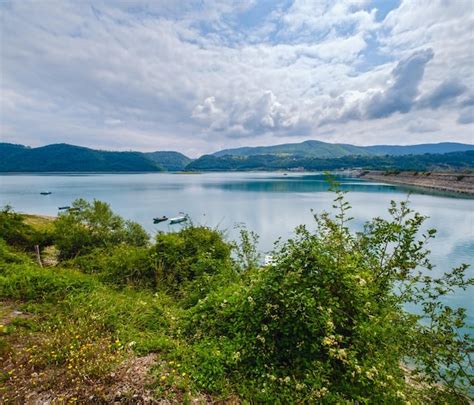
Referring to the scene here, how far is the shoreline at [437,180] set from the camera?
81.0 meters

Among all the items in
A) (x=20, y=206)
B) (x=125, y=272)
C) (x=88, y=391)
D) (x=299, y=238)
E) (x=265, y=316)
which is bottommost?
(x=20, y=206)

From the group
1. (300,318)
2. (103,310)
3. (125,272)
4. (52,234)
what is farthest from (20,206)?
(300,318)

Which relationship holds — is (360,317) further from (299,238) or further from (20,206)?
(20,206)

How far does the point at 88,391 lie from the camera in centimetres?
374

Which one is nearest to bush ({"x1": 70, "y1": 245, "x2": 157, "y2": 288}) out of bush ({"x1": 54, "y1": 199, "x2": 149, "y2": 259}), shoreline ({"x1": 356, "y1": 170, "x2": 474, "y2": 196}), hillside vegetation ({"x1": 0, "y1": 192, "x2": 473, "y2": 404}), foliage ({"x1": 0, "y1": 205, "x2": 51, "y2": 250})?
hillside vegetation ({"x1": 0, "y1": 192, "x2": 473, "y2": 404})

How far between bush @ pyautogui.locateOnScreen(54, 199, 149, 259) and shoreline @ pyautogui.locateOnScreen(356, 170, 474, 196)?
94163mm

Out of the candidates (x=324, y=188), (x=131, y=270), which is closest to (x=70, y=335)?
(x=131, y=270)

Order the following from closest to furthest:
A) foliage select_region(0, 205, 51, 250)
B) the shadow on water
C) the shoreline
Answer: foliage select_region(0, 205, 51, 250)
the shoreline
the shadow on water

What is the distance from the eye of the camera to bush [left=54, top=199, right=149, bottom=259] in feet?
52.2

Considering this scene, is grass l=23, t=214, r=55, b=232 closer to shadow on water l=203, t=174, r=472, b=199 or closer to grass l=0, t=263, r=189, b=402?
grass l=0, t=263, r=189, b=402

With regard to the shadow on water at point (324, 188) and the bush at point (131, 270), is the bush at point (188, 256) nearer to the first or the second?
the bush at point (131, 270)

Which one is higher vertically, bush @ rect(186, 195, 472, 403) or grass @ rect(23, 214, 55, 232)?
bush @ rect(186, 195, 472, 403)

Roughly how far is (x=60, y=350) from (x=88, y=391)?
1.13 meters

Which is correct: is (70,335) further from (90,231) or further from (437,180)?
(437,180)
